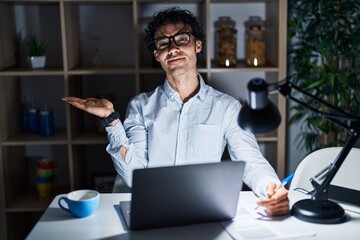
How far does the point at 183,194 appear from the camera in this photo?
5.45 ft

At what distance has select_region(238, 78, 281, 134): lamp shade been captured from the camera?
165cm

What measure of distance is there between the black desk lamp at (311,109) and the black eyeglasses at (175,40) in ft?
3.27

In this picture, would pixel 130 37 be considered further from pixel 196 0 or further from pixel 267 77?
pixel 267 77

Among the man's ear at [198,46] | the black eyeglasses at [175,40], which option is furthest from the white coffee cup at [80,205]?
the man's ear at [198,46]

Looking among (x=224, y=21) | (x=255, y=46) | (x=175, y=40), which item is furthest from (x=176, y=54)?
(x=224, y=21)

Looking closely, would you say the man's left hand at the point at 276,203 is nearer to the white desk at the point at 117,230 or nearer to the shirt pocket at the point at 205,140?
the white desk at the point at 117,230

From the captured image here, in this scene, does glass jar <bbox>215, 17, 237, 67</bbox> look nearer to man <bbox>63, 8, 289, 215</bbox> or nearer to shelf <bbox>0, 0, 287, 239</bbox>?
shelf <bbox>0, 0, 287, 239</bbox>

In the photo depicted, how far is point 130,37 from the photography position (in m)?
3.43

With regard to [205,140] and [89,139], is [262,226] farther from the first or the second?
[89,139]

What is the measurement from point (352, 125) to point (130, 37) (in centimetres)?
198

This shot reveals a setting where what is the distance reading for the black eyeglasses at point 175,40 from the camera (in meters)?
2.63

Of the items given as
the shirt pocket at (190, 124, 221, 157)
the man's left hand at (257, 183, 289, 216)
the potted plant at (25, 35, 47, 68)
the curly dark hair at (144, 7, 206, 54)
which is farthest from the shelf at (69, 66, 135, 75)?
the man's left hand at (257, 183, 289, 216)

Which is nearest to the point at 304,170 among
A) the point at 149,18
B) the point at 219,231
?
→ the point at 219,231

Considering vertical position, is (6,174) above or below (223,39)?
below
